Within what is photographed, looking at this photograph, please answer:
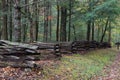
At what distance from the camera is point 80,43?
63.8 feet

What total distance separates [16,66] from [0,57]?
0.77 m

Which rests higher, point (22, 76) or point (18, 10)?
point (18, 10)

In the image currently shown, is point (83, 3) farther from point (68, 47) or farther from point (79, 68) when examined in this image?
point (79, 68)

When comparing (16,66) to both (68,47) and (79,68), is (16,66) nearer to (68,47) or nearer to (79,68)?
(79,68)

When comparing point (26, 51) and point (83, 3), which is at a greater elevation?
point (83, 3)

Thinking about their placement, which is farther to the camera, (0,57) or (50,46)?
Answer: (50,46)

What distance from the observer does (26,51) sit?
944 cm

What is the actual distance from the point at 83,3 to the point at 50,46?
1306cm

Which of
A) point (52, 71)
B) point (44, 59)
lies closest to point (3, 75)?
point (52, 71)

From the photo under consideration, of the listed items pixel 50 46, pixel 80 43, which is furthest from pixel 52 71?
pixel 80 43

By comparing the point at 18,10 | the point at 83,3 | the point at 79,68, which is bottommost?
the point at 79,68

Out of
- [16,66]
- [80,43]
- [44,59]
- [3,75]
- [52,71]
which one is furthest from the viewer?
[80,43]

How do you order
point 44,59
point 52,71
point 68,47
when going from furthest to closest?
point 68,47 < point 44,59 < point 52,71

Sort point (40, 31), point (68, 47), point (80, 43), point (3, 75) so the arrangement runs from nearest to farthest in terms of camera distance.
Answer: point (3, 75), point (68, 47), point (80, 43), point (40, 31)
